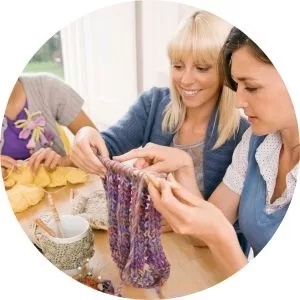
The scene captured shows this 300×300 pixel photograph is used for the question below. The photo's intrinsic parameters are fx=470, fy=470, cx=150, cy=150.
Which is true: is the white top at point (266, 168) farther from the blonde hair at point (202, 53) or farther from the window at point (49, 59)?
the window at point (49, 59)

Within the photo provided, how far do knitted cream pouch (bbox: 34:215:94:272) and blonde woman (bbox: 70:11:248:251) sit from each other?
9 centimetres

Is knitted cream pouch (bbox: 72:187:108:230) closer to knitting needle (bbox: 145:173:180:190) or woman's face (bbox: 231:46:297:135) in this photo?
knitting needle (bbox: 145:173:180:190)

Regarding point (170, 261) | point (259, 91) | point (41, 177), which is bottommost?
point (170, 261)

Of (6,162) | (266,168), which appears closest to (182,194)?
(266,168)

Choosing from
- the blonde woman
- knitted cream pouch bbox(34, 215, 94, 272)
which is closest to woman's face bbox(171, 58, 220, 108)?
the blonde woman

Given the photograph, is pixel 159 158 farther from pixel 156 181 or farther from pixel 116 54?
pixel 116 54

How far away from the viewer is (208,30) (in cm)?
59

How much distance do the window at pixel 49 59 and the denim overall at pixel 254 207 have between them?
0.29 metres

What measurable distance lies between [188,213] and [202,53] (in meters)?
0.21

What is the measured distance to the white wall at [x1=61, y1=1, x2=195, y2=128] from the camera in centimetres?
63

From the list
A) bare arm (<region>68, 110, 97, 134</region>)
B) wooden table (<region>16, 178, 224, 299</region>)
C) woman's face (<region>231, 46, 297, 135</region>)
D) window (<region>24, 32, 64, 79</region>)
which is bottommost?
wooden table (<region>16, 178, 224, 299</region>)

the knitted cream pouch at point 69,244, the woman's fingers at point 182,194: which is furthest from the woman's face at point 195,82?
the knitted cream pouch at point 69,244

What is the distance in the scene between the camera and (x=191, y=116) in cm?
62

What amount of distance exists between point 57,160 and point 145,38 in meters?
0.21
